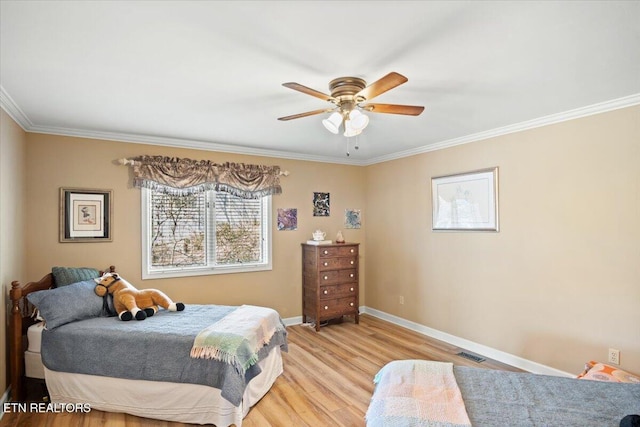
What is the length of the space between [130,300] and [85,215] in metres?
1.29

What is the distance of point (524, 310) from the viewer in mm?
3477

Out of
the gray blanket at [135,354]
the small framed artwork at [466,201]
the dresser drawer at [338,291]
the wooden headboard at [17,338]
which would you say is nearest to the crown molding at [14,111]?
the wooden headboard at [17,338]

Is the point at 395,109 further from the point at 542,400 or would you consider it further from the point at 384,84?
the point at 542,400

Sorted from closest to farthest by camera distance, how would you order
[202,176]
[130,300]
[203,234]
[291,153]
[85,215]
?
[130,300], [85,215], [202,176], [203,234], [291,153]

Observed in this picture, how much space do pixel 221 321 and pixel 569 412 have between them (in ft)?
8.02

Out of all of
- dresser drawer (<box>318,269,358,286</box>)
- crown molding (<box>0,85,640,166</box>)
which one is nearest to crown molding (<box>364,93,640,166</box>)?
crown molding (<box>0,85,640,166</box>)

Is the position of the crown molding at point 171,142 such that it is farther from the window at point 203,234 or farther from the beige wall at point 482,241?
the window at point 203,234

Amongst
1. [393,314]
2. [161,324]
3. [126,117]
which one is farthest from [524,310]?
[126,117]

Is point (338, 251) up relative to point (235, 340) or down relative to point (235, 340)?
up

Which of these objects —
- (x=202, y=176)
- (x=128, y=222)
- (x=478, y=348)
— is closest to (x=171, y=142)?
(x=202, y=176)

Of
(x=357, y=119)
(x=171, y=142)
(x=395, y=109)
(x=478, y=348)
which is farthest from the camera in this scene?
(x=171, y=142)

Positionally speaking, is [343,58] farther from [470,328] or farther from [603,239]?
[470,328]

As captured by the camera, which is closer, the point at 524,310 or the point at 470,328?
the point at 524,310

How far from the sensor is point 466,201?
158 inches
